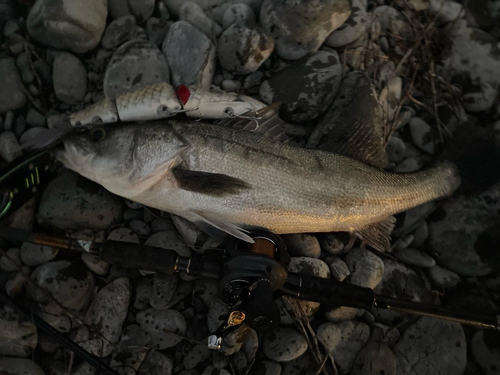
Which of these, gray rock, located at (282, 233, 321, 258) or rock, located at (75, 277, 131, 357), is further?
gray rock, located at (282, 233, 321, 258)

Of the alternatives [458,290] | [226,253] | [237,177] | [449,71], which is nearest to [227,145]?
[237,177]

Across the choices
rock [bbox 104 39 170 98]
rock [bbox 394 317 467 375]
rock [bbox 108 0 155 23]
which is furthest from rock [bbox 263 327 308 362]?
rock [bbox 108 0 155 23]

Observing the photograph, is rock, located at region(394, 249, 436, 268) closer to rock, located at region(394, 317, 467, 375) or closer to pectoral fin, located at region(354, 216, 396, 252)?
pectoral fin, located at region(354, 216, 396, 252)

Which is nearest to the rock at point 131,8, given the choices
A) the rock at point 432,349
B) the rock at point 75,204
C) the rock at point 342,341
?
the rock at point 75,204

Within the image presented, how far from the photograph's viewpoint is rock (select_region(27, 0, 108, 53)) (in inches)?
105

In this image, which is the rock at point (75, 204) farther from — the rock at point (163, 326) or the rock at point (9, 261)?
the rock at point (163, 326)

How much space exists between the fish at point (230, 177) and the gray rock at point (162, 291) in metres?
0.51

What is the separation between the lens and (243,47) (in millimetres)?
2771

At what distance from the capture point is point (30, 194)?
7.70 ft

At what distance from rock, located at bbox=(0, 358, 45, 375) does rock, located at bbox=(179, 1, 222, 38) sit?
291 centimetres

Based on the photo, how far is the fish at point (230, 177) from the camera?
7.11 feet

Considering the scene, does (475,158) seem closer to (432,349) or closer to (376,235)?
(376,235)

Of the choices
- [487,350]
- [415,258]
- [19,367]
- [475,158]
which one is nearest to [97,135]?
[19,367]

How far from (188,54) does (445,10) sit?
9.37ft
